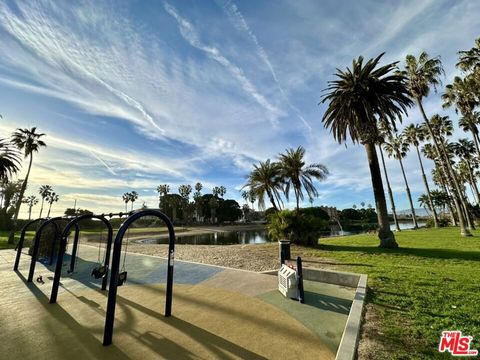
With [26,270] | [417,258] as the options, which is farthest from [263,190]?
[26,270]

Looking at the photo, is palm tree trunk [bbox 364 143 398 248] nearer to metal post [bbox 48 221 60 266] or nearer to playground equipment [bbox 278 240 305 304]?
playground equipment [bbox 278 240 305 304]

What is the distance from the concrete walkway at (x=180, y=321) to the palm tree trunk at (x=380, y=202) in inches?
416

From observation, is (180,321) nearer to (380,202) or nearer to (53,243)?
(53,243)

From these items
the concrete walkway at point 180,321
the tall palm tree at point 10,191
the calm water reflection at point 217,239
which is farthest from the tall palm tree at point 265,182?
the tall palm tree at point 10,191

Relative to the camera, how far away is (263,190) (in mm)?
27172

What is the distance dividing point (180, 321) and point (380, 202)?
52.1 ft

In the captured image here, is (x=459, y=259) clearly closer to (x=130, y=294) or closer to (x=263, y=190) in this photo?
(x=130, y=294)

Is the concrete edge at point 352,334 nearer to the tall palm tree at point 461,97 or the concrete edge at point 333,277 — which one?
the concrete edge at point 333,277

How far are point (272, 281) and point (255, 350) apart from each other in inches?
166

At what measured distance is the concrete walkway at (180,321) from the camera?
12.9ft

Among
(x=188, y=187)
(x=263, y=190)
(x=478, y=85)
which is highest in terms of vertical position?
(x=188, y=187)

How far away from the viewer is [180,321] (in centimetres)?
504

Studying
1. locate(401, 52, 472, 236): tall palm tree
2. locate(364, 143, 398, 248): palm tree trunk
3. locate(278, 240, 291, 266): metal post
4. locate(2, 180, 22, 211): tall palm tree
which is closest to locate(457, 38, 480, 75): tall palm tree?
locate(401, 52, 472, 236): tall palm tree

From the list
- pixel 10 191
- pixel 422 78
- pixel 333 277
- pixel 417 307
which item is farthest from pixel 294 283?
pixel 10 191
